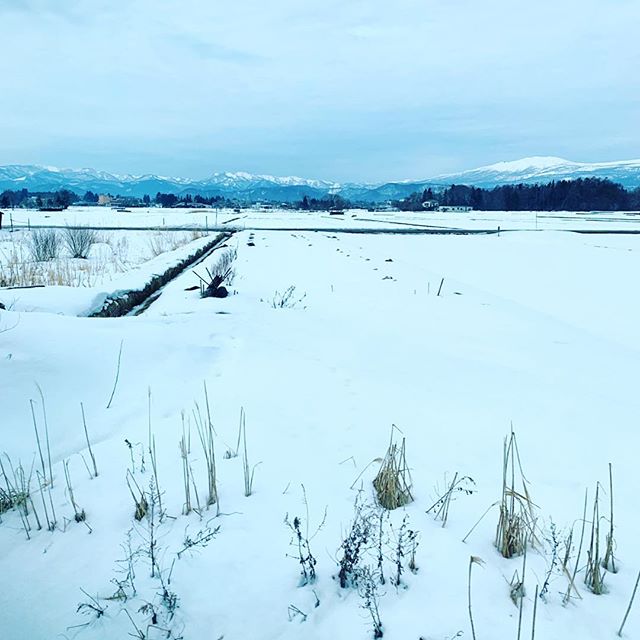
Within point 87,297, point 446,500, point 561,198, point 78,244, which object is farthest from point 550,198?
point 446,500

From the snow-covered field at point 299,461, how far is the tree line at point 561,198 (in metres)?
117

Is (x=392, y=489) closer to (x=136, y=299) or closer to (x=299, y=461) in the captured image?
(x=299, y=461)

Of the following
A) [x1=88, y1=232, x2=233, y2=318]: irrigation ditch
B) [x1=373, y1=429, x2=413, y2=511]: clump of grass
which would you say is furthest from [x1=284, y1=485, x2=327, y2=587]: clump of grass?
[x1=88, y1=232, x2=233, y2=318]: irrigation ditch

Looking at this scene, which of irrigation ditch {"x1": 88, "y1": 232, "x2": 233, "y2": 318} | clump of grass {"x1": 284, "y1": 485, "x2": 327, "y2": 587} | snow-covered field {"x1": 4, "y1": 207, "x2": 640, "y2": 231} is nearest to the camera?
clump of grass {"x1": 284, "y1": 485, "x2": 327, "y2": 587}

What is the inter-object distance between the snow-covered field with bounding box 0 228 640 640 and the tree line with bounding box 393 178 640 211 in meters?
117

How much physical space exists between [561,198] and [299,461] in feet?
408

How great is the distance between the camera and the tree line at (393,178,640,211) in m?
109

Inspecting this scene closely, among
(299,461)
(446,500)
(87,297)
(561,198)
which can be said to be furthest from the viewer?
(561,198)

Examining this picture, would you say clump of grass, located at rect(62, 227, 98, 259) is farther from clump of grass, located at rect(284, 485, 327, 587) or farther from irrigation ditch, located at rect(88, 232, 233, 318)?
clump of grass, located at rect(284, 485, 327, 587)

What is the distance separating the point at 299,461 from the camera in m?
3.23

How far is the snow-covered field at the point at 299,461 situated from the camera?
2074 mm

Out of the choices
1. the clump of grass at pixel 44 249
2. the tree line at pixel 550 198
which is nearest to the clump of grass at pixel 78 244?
the clump of grass at pixel 44 249

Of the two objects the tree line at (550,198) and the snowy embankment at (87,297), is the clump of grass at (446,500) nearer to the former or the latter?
the snowy embankment at (87,297)

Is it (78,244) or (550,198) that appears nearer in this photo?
(78,244)
